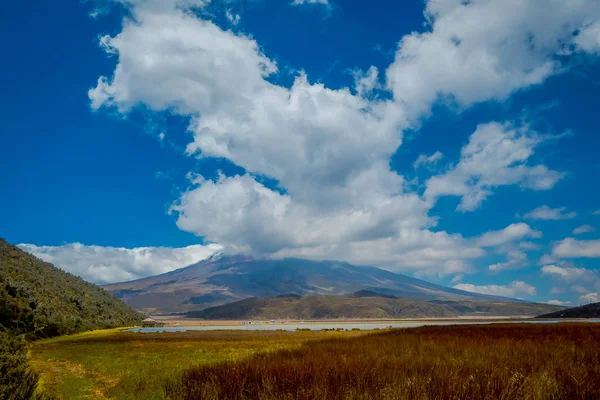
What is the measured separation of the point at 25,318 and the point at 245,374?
5933 cm

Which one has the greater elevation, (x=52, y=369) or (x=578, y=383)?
(x=578, y=383)

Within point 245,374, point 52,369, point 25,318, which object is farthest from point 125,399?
point 25,318

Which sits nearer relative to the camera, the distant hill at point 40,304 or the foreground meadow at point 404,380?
the foreground meadow at point 404,380

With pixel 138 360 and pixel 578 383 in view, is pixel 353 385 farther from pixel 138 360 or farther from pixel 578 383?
pixel 138 360

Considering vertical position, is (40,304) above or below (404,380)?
above

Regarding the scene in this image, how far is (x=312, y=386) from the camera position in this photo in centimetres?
1097

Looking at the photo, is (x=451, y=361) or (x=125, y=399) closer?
(x=451, y=361)

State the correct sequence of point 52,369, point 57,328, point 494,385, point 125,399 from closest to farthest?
point 494,385 < point 125,399 < point 52,369 < point 57,328

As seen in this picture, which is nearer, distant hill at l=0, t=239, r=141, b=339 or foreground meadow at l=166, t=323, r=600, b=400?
foreground meadow at l=166, t=323, r=600, b=400

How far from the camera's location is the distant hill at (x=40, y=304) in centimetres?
5488

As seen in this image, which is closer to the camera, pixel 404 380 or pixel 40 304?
pixel 404 380

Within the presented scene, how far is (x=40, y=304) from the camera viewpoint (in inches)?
2532

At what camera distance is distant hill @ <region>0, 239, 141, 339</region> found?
5488 centimetres

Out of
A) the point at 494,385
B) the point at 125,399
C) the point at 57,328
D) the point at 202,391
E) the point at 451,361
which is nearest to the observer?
the point at 494,385
